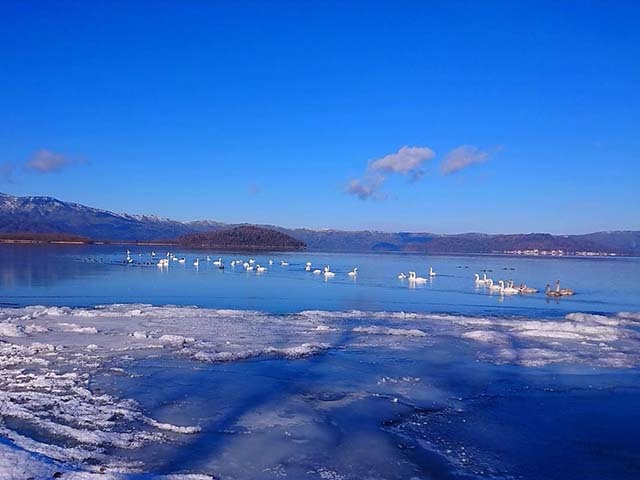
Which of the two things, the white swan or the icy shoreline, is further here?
the white swan

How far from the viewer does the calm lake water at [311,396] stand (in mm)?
6434

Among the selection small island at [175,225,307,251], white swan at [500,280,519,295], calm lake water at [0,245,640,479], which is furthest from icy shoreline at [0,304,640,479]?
small island at [175,225,307,251]

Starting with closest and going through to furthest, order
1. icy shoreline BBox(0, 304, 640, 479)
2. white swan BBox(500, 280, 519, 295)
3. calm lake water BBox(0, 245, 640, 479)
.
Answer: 1. calm lake water BBox(0, 245, 640, 479)
2. icy shoreline BBox(0, 304, 640, 479)
3. white swan BBox(500, 280, 519, 295)

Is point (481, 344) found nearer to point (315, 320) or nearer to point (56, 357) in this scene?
point (315, 320)

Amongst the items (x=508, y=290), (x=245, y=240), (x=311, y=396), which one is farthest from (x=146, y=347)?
(x=245, y=240)

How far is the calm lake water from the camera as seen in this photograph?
21.1 ft

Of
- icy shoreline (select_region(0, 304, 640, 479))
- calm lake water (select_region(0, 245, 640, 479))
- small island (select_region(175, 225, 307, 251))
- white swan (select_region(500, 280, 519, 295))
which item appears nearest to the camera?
calm lake water (select_region(0, 245, 640, 479))

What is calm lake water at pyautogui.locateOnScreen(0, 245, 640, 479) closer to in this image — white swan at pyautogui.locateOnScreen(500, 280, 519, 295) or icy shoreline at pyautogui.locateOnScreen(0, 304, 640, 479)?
icy shoreline at pyautogui.locateOnScreen(0, 304, 640, 479)

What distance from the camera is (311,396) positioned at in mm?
9250

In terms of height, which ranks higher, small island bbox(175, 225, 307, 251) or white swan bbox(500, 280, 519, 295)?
small island bbox(175, 225, 307, 251)

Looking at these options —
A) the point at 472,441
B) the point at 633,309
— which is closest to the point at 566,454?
the point at 472,441

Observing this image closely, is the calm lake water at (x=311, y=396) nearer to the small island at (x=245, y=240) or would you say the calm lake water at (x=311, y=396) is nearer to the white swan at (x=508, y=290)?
the white swan at (x=508, y=290)

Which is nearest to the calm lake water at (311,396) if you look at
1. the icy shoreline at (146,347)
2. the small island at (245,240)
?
the icy shoreline at (146,347)

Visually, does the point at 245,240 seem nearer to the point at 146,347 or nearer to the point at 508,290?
the point at 508,290
